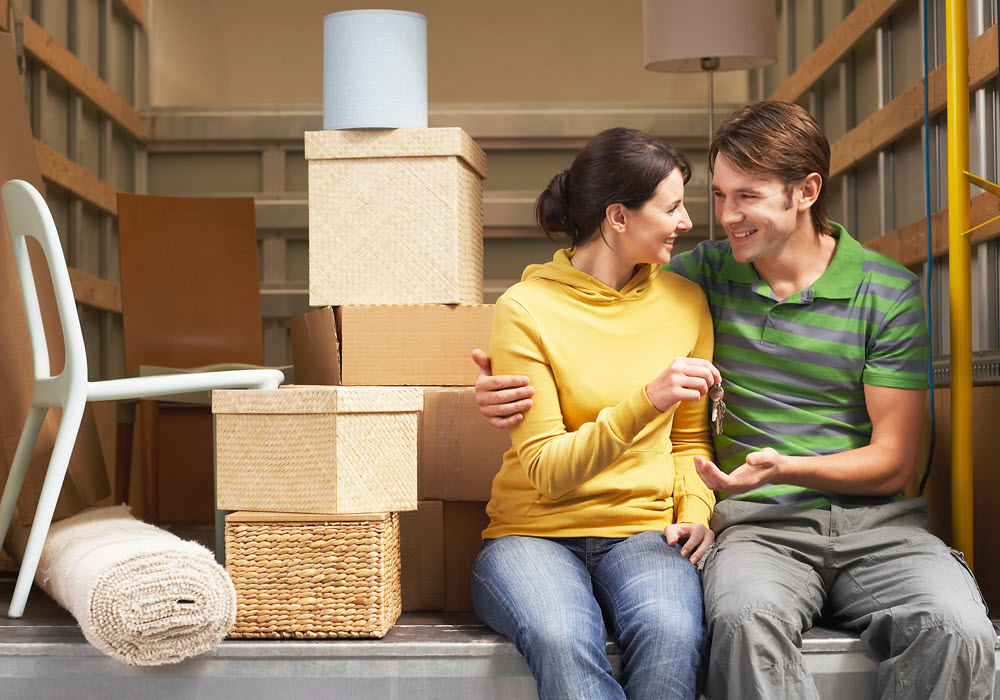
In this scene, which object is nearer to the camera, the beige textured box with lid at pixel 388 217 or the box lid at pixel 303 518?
the box lid at pixel 303 518

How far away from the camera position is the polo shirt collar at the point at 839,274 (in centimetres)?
199

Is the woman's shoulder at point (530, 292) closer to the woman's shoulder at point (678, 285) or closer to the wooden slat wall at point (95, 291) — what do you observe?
the woman's shoulder at point (678, 285)

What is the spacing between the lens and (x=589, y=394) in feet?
6.38

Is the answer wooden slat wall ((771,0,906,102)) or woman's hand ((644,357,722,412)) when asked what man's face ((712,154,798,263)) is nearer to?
woman's hand ((644,357,722,412))

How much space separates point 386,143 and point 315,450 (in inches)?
31.8

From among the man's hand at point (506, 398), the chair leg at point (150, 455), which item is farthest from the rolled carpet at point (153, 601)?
the chair leg at point (150, 455)

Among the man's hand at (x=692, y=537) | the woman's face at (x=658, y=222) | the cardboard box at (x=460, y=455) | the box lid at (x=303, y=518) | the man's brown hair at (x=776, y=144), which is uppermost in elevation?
the man's brown hair at (x=776, y=144)

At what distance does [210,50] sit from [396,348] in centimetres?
318

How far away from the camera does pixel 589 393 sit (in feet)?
6.38

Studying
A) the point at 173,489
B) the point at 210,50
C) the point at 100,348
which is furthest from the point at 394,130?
the point at 210,50

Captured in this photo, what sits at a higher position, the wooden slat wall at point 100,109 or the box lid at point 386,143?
the wooden slat wall at point 100,109

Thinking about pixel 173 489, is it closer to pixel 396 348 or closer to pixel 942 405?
pixel 396 348

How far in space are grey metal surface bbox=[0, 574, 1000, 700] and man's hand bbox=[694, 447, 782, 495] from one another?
27 centimetres

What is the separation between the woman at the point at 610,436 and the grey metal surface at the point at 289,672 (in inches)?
3.6
